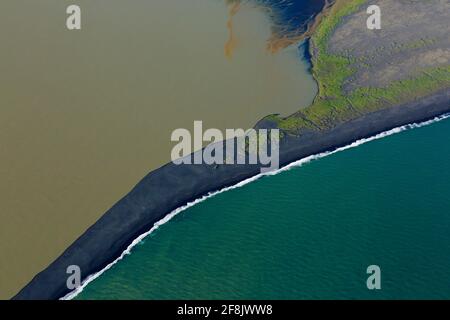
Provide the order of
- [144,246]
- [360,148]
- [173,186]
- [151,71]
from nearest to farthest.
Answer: [144,246]
[173,186]
[360,148]
[151,71]

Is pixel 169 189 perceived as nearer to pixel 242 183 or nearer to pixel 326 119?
pixel 242 183

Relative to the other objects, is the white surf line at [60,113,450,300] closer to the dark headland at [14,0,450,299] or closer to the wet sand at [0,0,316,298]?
the dark headland at [14,0,450,299]

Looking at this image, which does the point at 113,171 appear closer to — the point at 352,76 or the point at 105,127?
the point at 105,127

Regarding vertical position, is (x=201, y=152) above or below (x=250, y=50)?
below

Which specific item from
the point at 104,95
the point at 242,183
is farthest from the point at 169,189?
the point at 104,95

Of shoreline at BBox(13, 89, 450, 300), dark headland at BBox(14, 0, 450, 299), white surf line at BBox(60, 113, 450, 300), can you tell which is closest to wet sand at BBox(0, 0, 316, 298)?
shoreline at BBox(13, 89, 450, 300)

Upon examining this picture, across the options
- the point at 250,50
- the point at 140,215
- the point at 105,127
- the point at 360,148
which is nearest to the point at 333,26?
the point at 250,50

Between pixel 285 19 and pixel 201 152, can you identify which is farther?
pixel 285 19

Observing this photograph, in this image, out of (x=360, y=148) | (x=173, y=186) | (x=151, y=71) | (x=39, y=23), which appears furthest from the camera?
(x=39, y=23)
